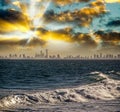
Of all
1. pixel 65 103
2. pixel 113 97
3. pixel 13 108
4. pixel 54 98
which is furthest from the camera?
pixel 113 97

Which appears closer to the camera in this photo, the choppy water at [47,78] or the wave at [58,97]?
the wave at [58,97]

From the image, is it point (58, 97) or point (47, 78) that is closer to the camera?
point (58, 97)

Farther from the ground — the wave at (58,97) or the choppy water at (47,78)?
the wave at (58,97)

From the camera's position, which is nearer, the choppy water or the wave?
the wave

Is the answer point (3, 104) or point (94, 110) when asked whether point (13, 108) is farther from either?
point (94, 110)

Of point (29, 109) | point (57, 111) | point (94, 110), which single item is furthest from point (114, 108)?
point (29, 109)

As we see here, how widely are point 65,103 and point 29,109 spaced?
12.7 feet

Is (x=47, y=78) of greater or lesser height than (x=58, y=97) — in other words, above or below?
below

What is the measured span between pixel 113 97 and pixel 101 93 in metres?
2.15

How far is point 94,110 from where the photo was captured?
75.6 ft

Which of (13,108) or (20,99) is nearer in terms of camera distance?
(13,108)

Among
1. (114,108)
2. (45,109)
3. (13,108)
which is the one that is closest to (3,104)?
(13,108)

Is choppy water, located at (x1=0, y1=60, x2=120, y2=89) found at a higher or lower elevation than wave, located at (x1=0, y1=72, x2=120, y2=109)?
lower

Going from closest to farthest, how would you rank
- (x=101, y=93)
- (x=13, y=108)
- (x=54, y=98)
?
(x=13, y=108)
(x=54, y=98)
(x=101, y=93)
